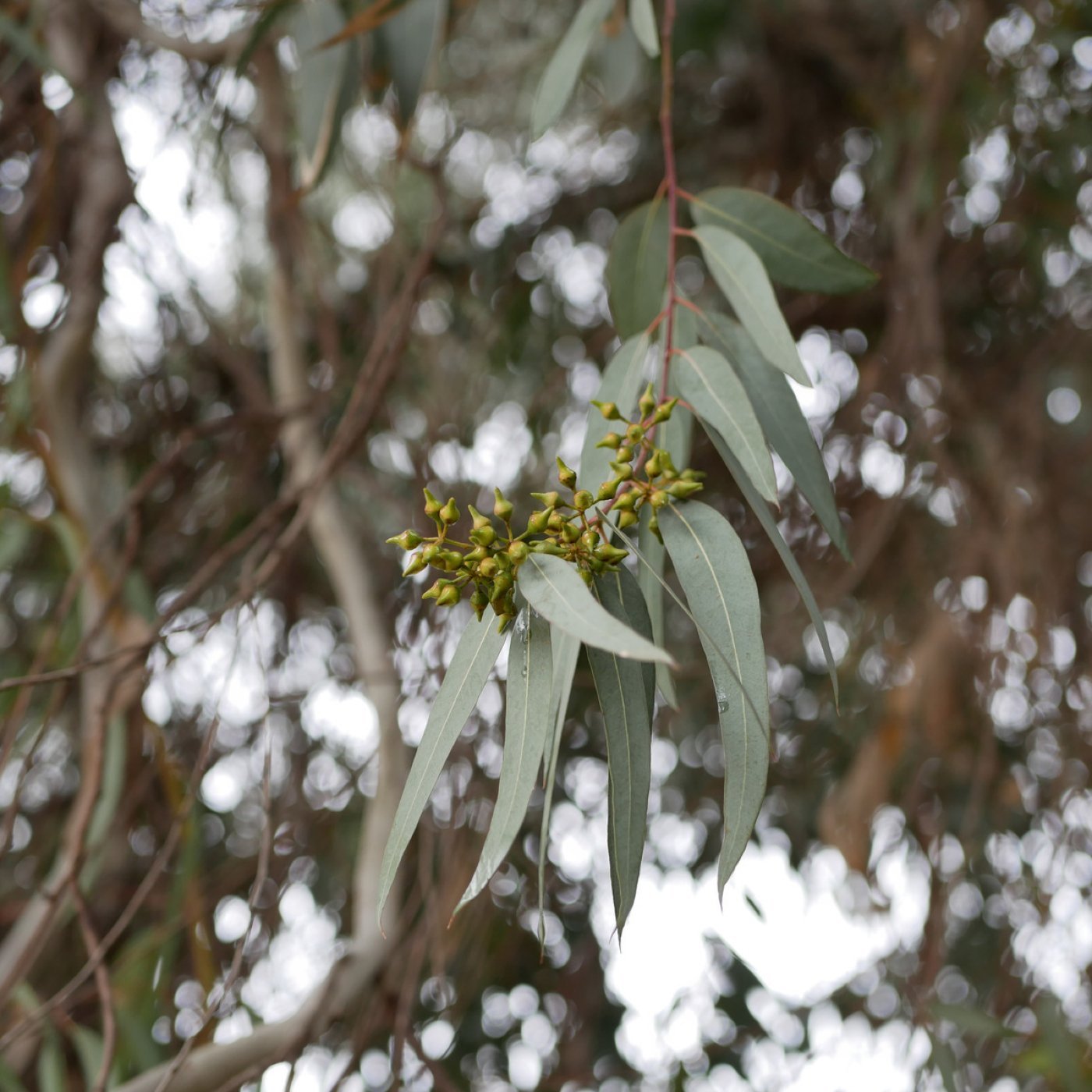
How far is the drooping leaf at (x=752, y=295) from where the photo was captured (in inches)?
24.5

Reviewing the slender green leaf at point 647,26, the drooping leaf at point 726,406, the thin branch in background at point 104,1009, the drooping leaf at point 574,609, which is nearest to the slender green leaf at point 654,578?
the drooping leaf at point 726,406

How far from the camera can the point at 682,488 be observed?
1.79ft

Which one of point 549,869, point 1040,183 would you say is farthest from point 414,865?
point 1040,183

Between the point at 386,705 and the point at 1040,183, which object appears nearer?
the point at 386,705

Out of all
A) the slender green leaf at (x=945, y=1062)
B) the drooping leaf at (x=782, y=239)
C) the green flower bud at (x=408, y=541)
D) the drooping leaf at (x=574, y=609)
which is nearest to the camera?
the drooping leaf at (x=574, y=609)

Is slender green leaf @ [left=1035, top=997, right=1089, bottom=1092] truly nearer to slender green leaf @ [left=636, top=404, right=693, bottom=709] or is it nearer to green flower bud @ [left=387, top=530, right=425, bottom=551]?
slender green leaf @ [left=636, top=404, right=693, bottom=709]

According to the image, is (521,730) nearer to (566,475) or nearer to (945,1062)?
(566,475)

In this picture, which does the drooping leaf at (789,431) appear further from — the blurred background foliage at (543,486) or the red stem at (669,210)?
the blurred background foliage at (543,486)

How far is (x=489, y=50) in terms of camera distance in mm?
2340

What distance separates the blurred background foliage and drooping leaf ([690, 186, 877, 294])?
1.51ft

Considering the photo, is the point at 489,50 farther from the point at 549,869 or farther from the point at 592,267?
the point at 549,869

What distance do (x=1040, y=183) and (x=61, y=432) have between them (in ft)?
5.54

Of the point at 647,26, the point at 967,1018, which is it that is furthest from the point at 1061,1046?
the point at 647,26

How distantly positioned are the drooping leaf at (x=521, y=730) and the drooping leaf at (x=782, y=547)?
0.12 m
